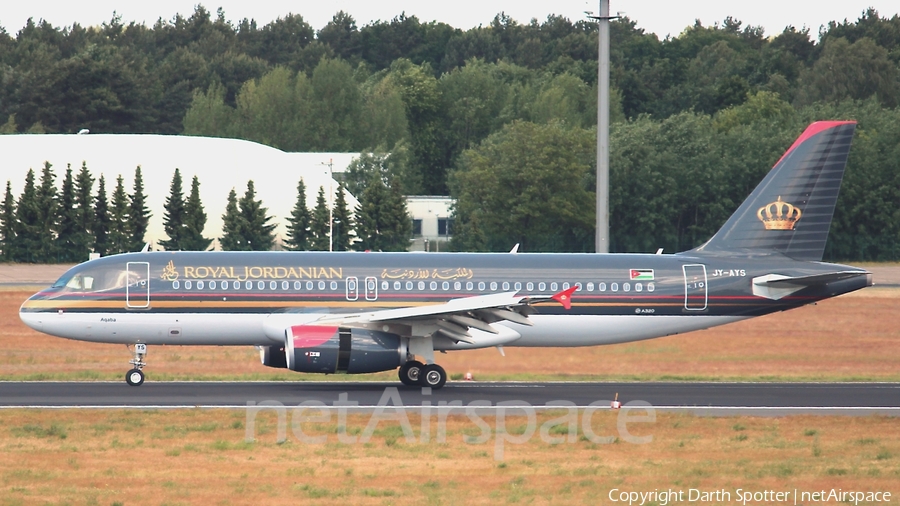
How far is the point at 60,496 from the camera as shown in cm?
1814

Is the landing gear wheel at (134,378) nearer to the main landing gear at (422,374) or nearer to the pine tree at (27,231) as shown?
the main landing gear at (422,374)

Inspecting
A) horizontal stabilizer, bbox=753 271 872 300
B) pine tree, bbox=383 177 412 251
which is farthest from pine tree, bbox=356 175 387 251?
horizontal stabilizer, bbox=753 271 872 300

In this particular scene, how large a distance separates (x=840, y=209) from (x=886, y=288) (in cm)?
2325

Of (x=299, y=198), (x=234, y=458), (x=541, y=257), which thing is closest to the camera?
(x=234, y=458)

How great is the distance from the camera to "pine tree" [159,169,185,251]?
77500 millimetres

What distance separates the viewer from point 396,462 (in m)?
20.8

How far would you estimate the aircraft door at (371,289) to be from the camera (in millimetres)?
32281

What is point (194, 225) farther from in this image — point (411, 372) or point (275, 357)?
point (411, 372)

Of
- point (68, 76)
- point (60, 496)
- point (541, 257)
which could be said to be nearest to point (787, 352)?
point (541, 257)

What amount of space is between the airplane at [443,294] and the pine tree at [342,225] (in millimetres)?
45830

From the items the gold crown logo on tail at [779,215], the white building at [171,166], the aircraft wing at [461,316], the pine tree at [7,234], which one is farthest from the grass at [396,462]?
the white building at [171,166]

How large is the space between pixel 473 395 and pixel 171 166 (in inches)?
2352

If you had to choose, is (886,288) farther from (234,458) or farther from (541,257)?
(234,458)

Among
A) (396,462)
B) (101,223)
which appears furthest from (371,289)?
(101,223)
